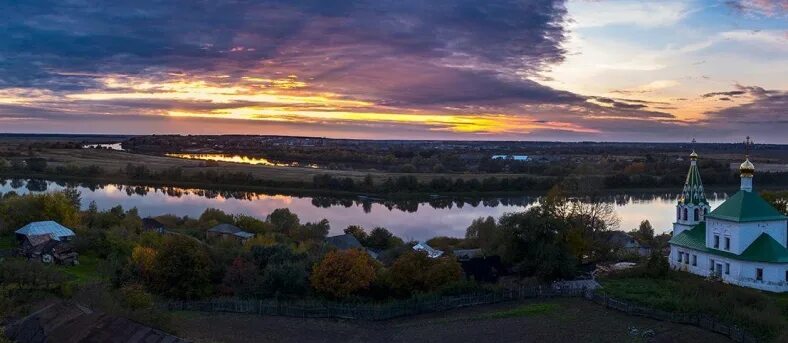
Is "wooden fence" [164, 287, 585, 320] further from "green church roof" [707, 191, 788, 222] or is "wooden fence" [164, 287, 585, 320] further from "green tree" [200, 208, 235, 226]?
"green tree" [200, 208, 235, 226]

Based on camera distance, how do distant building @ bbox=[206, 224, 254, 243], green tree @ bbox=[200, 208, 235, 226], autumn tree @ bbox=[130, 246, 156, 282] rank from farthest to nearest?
green tree @ bbox=[200, 208, 235, 226]
distant building @ bbox=[206, 224, 254, 243]
autumn tree @ bbox=[130, 246, 156, 282]

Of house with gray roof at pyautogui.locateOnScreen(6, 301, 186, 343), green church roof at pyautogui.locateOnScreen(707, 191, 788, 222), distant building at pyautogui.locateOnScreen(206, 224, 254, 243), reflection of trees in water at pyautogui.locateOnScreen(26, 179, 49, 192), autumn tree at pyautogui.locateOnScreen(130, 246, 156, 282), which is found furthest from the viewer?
reflection of trees in water at pyautogui.locateOnScreen(26, 179, 49, 192)

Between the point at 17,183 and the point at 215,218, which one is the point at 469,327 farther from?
the point at 17,183

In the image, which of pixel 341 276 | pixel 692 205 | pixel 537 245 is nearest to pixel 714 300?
pixel 537 245

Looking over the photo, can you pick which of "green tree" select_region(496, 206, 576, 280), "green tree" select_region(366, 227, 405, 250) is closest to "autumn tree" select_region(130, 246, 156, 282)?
"green tree" select_region(496, 206, 576, 280)

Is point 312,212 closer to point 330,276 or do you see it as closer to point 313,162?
point 330,276

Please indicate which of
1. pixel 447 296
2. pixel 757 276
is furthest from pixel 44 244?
pixel 757 276

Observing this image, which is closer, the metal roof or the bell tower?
the bell tower
